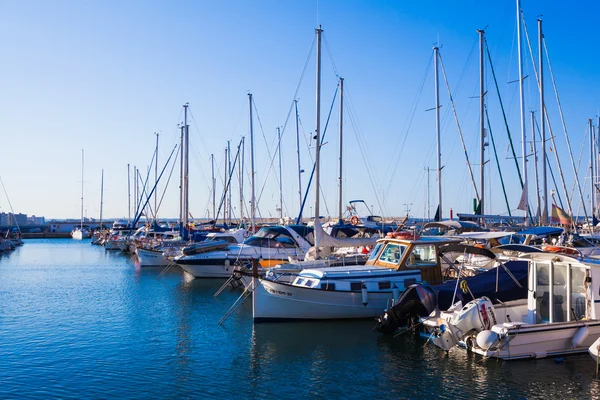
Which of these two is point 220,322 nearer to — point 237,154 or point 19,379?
point 19,379

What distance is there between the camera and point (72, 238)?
114m

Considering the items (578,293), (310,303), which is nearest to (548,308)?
(578,293)

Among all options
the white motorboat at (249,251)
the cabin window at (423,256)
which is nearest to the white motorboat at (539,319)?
the cabin window at (423,256)

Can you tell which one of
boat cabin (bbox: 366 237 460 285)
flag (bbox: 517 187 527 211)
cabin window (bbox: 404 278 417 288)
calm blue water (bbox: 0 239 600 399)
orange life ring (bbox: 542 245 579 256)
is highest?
flag (bbox: 517 187 527 211)

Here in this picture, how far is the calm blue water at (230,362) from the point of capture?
47.8 ft

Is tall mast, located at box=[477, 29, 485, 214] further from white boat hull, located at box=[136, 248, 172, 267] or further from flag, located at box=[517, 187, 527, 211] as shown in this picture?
white boat hull, located at box=[136, 248, 172, 267]

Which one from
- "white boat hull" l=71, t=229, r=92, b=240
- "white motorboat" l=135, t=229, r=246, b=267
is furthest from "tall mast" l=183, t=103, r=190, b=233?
"white boat hull" l=71, t=229, r=92, b=240

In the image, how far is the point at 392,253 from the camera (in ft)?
76.5

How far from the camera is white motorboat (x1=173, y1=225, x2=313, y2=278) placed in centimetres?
3647

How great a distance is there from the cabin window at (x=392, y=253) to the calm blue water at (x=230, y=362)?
286cm

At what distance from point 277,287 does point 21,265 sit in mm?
40154

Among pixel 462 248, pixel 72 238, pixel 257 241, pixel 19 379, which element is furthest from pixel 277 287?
pixel 72 238

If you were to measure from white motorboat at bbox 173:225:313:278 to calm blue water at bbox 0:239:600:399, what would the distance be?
31.3 feet

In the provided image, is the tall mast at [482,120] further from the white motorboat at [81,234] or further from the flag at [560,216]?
the white motorboat at [81,234]
